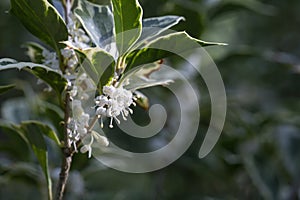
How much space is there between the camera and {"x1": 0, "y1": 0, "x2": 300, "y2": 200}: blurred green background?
3.82ft

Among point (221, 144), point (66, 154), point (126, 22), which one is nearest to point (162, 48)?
point (126, 22)

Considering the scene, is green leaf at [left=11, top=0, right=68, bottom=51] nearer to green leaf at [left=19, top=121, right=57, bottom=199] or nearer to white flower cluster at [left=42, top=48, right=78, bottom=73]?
white flower cluster at [left=42, top=48, right=78, bottom=73]

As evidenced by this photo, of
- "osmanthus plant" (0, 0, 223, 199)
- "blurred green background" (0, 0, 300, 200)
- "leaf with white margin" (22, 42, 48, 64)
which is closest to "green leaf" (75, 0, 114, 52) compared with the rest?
"osmanthus plant" (0, 0, 223, 199)

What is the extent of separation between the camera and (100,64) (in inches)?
25.9

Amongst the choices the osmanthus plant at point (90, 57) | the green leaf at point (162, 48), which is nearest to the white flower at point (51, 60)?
the osmanthus plant at point (90, 57)

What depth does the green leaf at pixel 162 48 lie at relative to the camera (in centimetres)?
67

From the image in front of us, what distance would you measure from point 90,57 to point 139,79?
0.40 ft

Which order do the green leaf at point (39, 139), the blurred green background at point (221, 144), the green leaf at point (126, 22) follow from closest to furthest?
the green leaf at point (126, 22), the green leaf at point (39, 139), the blurred green background at point (221, 144)

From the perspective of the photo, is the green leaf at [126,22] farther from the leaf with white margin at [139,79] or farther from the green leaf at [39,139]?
the green leaf at [39,139]

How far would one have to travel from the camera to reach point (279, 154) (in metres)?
1.29

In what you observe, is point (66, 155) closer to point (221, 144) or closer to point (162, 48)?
point (162, 48)

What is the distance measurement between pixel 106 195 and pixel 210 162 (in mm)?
264

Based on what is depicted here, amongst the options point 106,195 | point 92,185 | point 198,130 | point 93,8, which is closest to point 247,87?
point 198,130

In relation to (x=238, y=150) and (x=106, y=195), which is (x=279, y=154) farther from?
(x=106, y=195)
